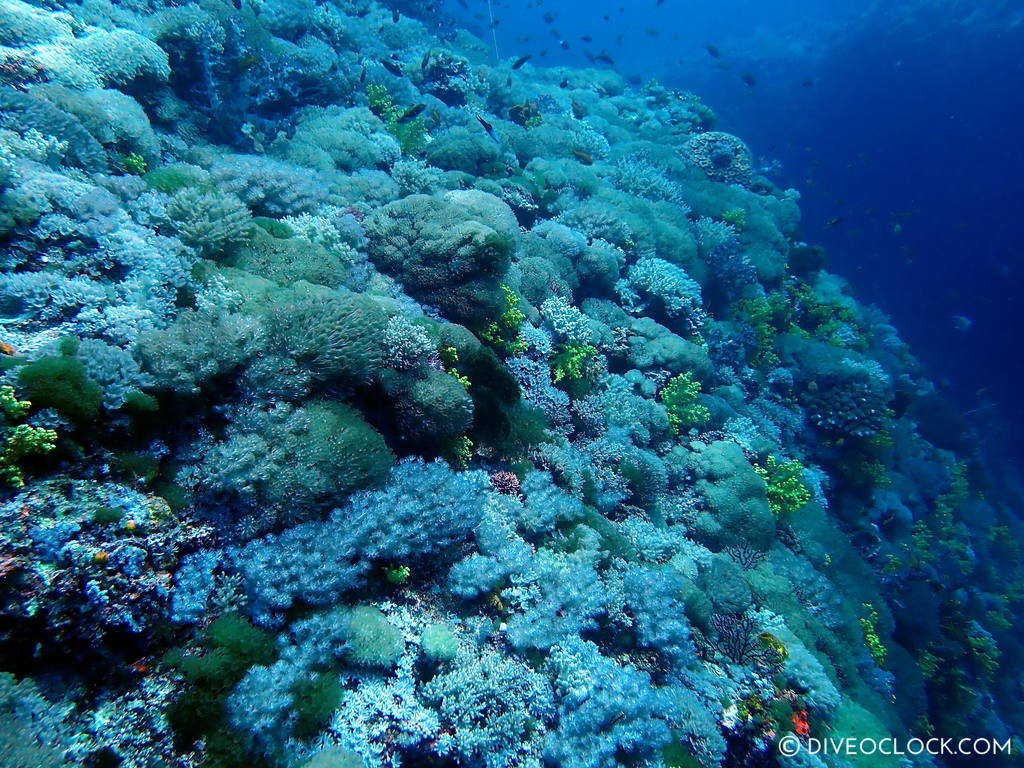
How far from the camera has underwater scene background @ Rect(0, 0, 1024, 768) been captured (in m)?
3.20

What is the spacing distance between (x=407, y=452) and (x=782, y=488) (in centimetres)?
791

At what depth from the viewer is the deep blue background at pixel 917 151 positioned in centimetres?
3297

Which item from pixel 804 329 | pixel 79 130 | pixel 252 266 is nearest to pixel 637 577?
pixel 252 266

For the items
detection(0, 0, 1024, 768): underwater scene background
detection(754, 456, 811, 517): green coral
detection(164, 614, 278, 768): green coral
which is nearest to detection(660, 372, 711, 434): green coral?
detection(0, 0, 1024, 768): underwater scene background

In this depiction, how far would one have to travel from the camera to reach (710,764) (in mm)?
4605

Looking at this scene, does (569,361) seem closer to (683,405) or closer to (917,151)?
(683,405)

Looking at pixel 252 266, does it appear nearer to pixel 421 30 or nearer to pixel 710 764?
pixel 710 764

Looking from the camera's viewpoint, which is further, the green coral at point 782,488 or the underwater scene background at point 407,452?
the green coral at point 782,488

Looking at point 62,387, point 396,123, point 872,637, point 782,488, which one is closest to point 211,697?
point 62,387

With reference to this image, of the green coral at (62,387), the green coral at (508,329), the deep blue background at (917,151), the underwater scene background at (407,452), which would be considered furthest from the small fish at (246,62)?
the deep blue background at (917,151)

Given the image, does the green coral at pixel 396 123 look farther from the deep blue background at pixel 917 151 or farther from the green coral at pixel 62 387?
the deep blue background at pixel 917 151

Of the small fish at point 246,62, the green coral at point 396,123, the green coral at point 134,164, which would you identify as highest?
the green coral at point 396,123

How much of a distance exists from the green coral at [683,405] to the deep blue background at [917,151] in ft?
90.5

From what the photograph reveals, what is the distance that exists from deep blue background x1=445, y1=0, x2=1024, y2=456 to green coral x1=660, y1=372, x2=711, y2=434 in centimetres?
2758
